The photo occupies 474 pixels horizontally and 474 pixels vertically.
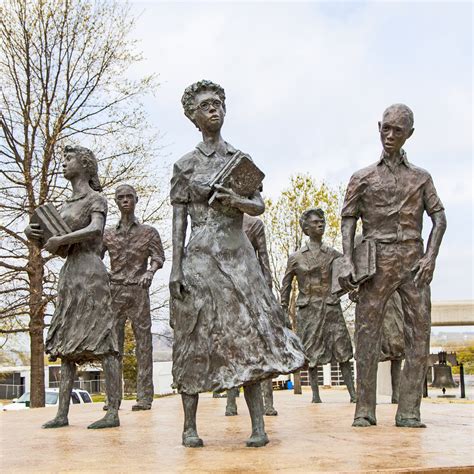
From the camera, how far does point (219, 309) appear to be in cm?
559

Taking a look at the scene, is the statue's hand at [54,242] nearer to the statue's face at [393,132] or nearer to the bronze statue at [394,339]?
the statue's face at [393,132]

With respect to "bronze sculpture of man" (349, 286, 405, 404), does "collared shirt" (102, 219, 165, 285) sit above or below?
above

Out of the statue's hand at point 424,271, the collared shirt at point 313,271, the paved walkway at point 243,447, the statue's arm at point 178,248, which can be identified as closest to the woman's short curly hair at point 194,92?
the statue's arm at point 178,248

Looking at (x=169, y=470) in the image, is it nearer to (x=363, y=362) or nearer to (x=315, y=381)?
(x=363, y=362)

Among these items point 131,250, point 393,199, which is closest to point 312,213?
point 131,250

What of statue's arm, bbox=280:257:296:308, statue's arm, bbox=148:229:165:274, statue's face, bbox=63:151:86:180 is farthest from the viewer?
statue's arm, bbox=280:257:296:308

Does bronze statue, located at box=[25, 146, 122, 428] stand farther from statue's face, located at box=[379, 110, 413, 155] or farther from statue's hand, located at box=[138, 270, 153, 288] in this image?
statue's face, located at box=[379, 110, 413, 155]

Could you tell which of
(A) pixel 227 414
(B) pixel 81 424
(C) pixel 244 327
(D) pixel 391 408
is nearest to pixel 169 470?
(C) pixel 244 327

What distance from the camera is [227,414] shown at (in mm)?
8906

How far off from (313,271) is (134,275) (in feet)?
8.20

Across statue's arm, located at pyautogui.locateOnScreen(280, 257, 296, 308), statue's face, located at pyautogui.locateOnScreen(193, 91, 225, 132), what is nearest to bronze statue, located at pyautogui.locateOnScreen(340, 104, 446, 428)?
statue's face, located at pyautogui.locateOnScreen(193, 91, 225, 132)

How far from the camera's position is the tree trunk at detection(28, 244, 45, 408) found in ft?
49.2

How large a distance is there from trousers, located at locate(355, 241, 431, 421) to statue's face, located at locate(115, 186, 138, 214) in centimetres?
419

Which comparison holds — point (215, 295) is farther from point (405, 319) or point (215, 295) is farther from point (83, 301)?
point (83, 301)
